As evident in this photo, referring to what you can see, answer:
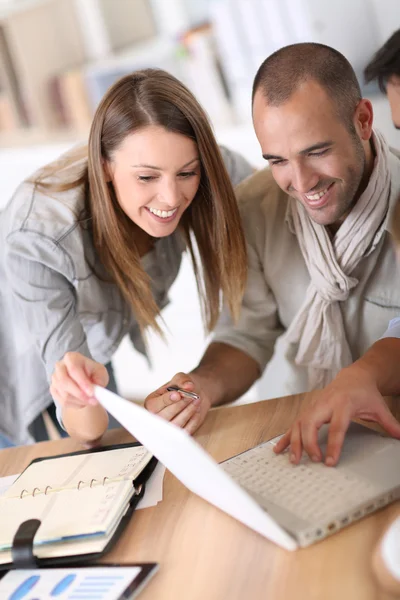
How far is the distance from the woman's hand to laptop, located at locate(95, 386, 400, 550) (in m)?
0.07

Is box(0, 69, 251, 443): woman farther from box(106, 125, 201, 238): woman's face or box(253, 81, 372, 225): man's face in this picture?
box(253, 81, 372, 225): man's face

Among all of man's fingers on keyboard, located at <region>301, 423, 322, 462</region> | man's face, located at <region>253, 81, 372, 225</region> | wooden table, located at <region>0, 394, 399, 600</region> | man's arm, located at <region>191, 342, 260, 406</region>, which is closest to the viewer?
wooden table, located at <region>0, 394, 399, 600</region>

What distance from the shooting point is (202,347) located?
10.3 feet

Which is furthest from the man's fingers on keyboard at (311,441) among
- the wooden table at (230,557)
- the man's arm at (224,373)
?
the man's arm at (224,373)

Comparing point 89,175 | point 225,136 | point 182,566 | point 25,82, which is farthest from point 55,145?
point 182,566

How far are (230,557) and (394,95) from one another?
2.58 ft

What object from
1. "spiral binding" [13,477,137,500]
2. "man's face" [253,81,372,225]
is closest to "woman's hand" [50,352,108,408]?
"spiral binding" [13,477,137,500]

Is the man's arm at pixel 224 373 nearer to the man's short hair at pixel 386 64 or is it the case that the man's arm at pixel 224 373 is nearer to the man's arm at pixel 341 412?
the man's arm at pixel 341 412

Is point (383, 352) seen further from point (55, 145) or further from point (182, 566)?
point (55, 145)

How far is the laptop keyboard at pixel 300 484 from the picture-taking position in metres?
0.90

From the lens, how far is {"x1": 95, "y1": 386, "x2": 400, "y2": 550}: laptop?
84 centimetres

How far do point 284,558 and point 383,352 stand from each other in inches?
16.9

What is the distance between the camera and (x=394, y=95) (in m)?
1.25

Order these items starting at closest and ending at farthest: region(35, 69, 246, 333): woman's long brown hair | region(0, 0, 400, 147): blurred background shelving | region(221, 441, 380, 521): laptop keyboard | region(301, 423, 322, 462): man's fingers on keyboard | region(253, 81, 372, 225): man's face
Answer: region(221, 441, 380, 521): laptop keyboard < region(301, 423, 322, 462): man's fingers on keyboard < region(253, 81, 372, 225): man's face < region(35, 69, 246, 333): woman's long brown hair < region(0, 0, 400, 147): blurred background shelving
